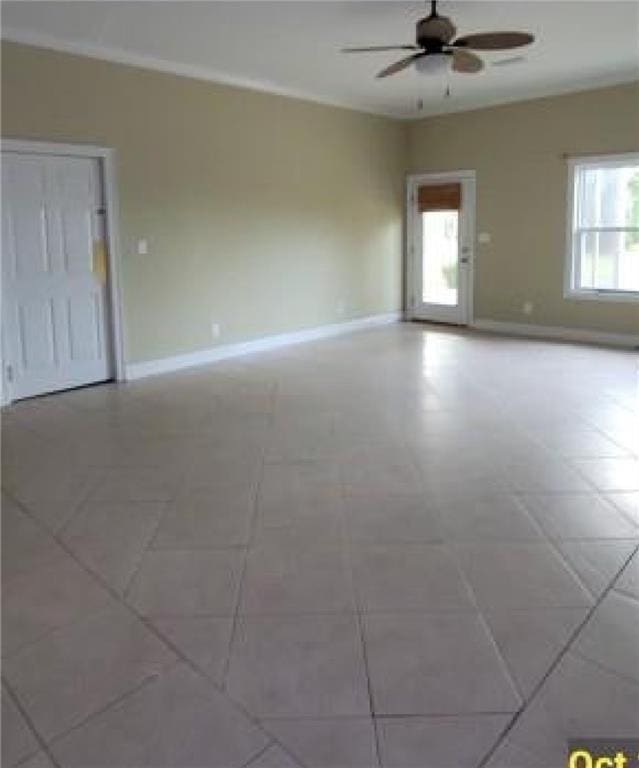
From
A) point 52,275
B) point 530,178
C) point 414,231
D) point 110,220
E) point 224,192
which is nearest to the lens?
point 52,275

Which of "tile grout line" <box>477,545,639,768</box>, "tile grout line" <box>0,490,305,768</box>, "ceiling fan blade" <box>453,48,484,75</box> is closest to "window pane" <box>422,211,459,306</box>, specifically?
"ceiling fan blade" <box>453,48,484,75</box>

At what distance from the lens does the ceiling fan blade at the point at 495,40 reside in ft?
14.0

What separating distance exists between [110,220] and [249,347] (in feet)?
6.81

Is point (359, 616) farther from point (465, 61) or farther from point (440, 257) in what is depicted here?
point (440, 257)

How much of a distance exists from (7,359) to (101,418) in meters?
1.02

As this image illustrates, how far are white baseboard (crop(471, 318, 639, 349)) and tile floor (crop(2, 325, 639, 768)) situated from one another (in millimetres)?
2639

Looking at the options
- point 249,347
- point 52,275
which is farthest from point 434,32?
point 249,347

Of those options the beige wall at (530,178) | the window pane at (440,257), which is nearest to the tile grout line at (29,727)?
the beige wall at (530,178)

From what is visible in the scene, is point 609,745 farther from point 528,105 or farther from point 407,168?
point 407,168

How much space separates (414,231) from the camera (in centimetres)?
920

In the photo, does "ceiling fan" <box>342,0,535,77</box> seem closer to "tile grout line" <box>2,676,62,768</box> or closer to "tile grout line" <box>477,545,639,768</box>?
"tile grout line" <box>477,545,639,768</box>

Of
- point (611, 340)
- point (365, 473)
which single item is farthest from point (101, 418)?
point (611, 340)

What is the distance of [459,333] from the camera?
829 centimetres

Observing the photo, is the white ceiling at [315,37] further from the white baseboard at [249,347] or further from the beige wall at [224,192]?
the white baseboard at [249,347]
